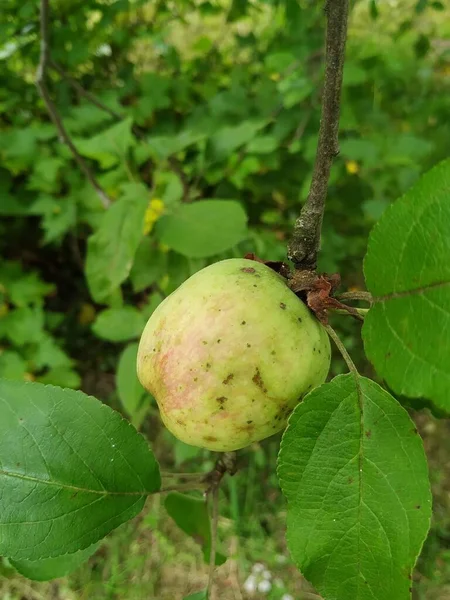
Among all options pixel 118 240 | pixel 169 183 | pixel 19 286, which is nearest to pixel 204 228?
pixel 118 240

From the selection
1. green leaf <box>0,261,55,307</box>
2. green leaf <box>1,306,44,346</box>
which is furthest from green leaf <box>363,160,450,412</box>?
green leaf <box>0,261,55,307</box>

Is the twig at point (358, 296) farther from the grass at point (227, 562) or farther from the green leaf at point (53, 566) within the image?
the grass at point (227, 562)

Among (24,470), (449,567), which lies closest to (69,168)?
(24,470)

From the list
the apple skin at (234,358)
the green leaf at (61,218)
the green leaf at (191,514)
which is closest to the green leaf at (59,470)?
the apple skin at (234,358)

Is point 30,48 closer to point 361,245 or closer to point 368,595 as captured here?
point 361,245

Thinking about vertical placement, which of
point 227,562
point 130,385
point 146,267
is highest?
point 146,267

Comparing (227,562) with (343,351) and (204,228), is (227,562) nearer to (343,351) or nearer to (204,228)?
(204,228)

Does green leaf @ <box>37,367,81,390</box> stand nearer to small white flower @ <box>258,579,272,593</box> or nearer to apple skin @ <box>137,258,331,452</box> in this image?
small white flower @ <box>258,579,272,593</box>
